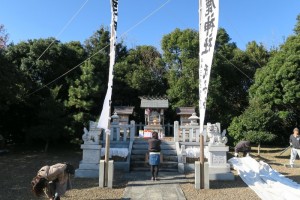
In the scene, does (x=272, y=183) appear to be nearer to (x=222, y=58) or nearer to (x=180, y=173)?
(x=180, y=173)

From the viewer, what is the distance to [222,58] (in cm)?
2367

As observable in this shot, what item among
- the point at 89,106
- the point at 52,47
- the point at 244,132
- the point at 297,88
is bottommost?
the point at 244,132

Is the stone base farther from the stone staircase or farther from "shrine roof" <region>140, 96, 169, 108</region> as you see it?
"shrine roof" <region>140, 96, 169, 108</region>

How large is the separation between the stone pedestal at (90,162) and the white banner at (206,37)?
145 inches

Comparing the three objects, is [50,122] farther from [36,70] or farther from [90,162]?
[90,162]

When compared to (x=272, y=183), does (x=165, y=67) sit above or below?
above

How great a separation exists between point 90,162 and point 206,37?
16.7ft

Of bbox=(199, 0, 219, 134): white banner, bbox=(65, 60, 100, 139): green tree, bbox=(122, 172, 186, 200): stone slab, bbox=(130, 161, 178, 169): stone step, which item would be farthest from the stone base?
bbox=(65, 60, 100, 139): green tree

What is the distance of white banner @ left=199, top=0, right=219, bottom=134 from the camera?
25.3 feet

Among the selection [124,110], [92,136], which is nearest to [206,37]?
[92,136]

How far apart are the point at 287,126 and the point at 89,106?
13.0m

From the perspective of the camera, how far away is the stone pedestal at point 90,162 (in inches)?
378

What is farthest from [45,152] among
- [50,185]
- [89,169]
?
[50,185]

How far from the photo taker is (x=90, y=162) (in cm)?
975
